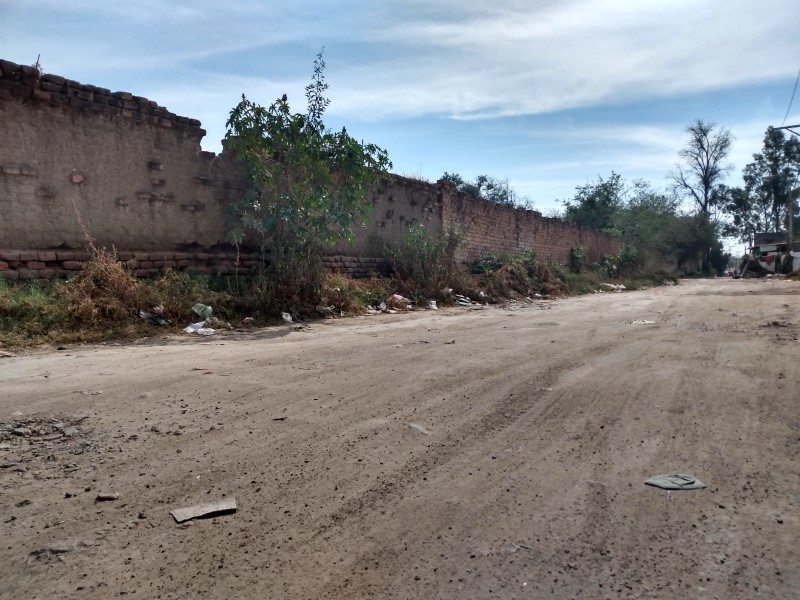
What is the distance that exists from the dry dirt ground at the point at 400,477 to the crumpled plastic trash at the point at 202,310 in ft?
8.20

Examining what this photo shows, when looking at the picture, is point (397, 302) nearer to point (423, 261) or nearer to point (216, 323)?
point (423, 261)

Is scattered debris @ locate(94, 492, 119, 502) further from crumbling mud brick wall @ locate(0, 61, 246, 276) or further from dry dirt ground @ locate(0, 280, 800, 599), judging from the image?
crumbling mud brick wall @ locate(0, 61, 246, 276)

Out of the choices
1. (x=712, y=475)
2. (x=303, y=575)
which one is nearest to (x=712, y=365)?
(x=712, y=475)

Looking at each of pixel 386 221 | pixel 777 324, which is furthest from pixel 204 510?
pixel 386 221

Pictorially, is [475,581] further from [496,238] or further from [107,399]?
[496,238]

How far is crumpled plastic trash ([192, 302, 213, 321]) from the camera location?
748cm

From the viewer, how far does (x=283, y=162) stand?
9.39 metres

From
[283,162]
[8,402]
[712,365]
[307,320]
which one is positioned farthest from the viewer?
[283,162]

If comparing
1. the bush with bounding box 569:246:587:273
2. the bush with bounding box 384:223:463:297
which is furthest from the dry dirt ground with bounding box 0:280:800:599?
the bush with bounding box 569:246:587:273

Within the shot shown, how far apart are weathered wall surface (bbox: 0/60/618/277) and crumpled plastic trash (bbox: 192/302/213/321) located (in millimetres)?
1228

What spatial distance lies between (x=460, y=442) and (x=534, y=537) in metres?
0.96

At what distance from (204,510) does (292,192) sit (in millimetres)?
7484

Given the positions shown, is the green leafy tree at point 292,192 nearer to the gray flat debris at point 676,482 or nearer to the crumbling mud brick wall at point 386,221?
the crumbling mud brick wall at point 386,221

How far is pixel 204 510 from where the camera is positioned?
2.31 meters
